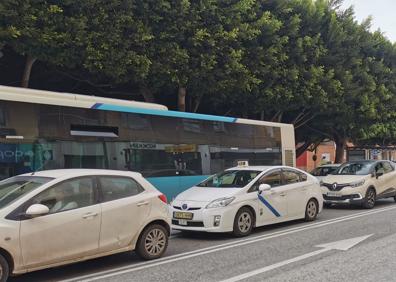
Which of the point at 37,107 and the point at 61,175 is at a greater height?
the point at 37,107

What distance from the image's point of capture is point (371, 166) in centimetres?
1562

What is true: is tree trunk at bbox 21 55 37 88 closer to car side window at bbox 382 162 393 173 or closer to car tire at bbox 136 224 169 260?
→ car tire at bbox 136 224 169 260

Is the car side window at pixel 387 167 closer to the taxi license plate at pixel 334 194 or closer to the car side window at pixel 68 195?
the taxi license plate at pixel 334 194

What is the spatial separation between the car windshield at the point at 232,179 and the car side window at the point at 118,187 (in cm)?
325

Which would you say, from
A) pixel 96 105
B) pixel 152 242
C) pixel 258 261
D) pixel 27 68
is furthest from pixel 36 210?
pixel 27 68

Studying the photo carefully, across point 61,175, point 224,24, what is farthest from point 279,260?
point 224,24

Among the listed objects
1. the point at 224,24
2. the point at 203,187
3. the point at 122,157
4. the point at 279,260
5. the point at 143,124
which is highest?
the point at 224,24

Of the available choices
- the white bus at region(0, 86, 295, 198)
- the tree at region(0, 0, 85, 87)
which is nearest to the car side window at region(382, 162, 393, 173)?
the white bus at region(0, 86, 295, 198)

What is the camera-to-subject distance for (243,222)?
986cm

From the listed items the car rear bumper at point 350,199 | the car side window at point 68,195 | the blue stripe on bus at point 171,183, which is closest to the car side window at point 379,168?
the car rear bumper at point 350,199

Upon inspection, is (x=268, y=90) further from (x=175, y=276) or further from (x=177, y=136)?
(x=175, y=276)

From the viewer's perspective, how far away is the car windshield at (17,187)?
6235 millimetres

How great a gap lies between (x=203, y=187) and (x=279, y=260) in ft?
11.4

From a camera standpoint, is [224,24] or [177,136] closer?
[177,136]
